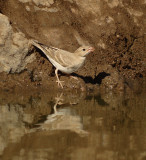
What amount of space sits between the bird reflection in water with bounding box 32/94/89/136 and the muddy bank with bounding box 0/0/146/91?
259 cm

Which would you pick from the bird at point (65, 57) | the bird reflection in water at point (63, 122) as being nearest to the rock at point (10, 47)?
the bird at point (65, 57)

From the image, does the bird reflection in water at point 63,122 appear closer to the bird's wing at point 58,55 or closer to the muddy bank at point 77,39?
the bird's wing at point 58,55

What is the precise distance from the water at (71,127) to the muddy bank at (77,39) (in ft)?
3.16

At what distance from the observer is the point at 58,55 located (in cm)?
1014

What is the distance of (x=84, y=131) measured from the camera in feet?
21.2

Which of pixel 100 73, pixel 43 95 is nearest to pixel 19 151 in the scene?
pixel 43 95

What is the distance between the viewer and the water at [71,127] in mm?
5523

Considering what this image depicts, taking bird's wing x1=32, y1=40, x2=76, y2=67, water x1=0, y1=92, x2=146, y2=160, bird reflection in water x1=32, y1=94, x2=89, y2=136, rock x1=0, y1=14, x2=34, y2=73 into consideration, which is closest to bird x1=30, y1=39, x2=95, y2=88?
bird's wing x1=32, y1=40, x2=76, y2=67

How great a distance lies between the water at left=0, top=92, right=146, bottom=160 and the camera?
18.1 feet

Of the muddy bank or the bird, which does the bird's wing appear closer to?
the bird

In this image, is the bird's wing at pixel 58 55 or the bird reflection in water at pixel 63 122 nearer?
the bird reflection in water at pixel 63 122

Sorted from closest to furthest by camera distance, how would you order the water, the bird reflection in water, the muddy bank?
the water < the bird reflection in water < the muddy bank

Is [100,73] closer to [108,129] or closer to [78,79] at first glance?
[78,79]

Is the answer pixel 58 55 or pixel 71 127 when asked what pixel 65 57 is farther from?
pixel 71 127
